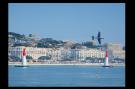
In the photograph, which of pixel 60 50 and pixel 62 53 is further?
pixel 62 53

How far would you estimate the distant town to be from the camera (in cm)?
379

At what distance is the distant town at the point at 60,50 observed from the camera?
3.79 metres

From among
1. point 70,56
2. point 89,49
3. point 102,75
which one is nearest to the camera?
point 89,49

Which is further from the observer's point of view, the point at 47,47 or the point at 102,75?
the point at 102,75

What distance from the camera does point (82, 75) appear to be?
183 inches

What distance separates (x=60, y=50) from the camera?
391 cm

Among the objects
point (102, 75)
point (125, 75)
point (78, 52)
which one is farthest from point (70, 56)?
point (125, 75)
